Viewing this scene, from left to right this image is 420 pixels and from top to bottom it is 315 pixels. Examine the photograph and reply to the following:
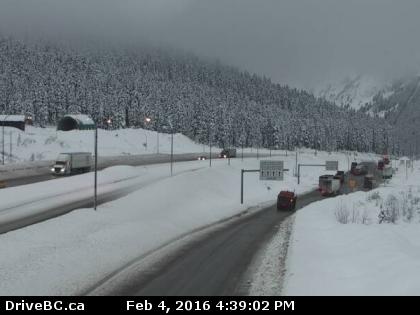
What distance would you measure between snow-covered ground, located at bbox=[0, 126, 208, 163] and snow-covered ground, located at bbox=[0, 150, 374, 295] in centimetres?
3285

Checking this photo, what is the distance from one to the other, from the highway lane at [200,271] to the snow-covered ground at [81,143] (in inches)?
2595

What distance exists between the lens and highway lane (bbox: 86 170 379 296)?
2138 cm

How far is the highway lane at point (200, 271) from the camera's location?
21.4 m

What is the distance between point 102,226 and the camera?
3553cm

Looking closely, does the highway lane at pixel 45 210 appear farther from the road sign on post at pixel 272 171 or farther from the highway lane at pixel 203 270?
the road sign on post at pixel 272 171

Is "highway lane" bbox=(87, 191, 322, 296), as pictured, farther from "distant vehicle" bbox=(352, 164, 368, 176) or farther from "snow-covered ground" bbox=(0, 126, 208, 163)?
"distant vehicle" bbox=(352, 164, 368, 176)

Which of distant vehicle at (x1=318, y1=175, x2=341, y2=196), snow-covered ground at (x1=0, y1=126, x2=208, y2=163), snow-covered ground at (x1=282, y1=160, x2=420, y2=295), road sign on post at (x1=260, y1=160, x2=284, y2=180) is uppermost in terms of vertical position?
snow-covered ground at (x1=0, y1=126, x2=208, y2=163)

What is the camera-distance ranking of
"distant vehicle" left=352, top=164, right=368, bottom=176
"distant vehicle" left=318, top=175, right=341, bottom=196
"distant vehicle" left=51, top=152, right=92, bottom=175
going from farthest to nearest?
"distant vehicle" left=352, top=164, right=368, bottom=176
"distant vehicle" left=318, top=175, right=341, bottom=196
"distant vehicle" left=51, top=152, right=92, bottom=175

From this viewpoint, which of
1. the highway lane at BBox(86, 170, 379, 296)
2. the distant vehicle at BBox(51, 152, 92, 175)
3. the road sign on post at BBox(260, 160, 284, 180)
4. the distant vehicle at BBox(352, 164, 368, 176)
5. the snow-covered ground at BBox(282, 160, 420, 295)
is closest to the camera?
the snow-covered ground at BBox(282, 160, 420, 295)

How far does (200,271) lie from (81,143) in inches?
3899

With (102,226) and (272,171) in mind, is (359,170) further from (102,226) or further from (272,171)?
(102,226)
